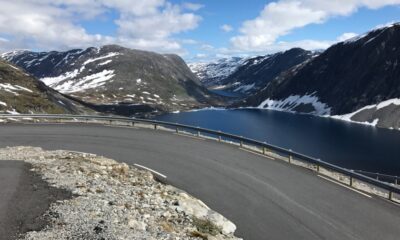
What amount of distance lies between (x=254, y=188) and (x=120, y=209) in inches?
299

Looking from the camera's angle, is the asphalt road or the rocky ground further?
the asphalt road

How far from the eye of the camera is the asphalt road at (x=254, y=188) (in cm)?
1572

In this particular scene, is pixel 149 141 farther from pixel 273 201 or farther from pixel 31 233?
pixel 31 233

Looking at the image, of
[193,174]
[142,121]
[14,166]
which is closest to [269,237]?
[193,174]

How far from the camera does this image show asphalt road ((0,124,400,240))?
15.7 m

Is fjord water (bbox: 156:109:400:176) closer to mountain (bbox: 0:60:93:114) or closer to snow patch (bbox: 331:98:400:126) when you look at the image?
snow patch (bbox: 331:98:400:126)

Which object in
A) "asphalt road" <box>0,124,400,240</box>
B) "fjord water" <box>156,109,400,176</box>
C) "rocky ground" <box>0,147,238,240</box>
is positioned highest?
"rocky ground" <box>0,147,238,240</box>

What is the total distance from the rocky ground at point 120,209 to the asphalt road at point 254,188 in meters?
1.35

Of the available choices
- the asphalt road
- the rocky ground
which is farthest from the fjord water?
the rocky ground

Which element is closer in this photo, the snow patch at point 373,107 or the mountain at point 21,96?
the mountain at point 21,96

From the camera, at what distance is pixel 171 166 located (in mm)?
24781

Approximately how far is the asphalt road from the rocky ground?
1.35m

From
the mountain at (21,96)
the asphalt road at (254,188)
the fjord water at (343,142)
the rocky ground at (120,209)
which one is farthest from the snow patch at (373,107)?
the rocky ground at (120,209)

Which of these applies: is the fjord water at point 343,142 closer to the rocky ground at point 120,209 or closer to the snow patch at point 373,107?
the snow patch at point 373,107
